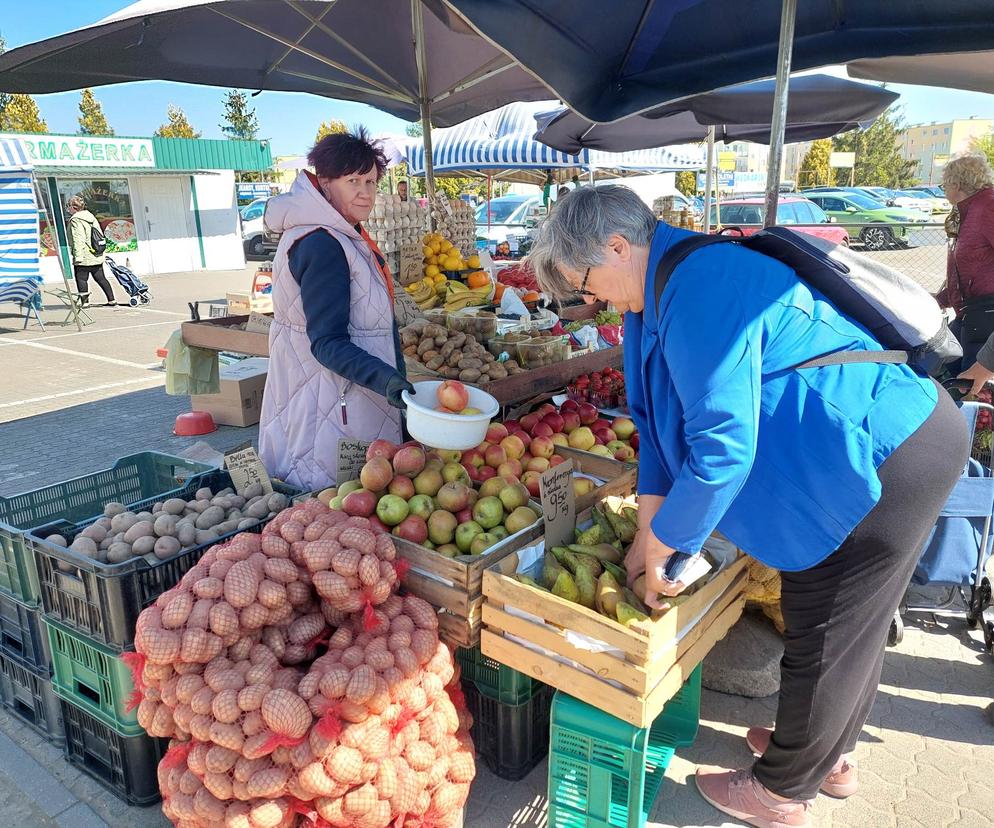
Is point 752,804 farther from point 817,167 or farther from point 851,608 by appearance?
point 817,167

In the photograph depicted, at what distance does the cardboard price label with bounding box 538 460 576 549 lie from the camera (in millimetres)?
2449

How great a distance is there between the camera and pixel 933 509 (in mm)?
1958

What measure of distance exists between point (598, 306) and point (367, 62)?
2703 millimetres

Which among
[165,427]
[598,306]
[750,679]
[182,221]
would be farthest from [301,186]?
[182,221]

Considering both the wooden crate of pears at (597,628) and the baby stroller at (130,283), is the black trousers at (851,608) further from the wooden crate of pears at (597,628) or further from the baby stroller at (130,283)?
the baby stroller at (130,283)

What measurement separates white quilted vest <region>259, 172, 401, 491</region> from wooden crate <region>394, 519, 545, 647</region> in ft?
2.42

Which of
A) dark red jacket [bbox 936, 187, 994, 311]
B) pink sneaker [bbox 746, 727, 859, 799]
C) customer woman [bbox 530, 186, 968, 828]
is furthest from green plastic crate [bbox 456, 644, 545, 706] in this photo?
dark red jacket [bbox 936, 187, 994, 311]

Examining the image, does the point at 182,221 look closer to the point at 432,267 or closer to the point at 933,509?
the point at 432,267

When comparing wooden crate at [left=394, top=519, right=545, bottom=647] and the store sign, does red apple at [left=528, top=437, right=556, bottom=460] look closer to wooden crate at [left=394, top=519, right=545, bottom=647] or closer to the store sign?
wooden crate at [left=394, top=519, right=545, bottom=647]

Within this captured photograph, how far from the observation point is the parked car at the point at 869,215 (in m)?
20.2

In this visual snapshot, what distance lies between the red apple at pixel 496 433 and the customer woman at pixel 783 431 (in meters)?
1.12

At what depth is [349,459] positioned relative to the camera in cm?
282

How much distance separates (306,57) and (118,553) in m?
4.30

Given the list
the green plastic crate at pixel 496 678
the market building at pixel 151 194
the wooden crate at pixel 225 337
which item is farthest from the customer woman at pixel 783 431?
the market building at pixel 151 194
